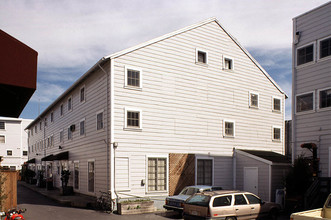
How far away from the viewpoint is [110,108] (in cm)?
1855

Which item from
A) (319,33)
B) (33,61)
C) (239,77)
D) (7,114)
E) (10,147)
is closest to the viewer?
(33,61)

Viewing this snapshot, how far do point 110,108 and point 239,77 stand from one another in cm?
1081

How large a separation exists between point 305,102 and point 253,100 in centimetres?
694

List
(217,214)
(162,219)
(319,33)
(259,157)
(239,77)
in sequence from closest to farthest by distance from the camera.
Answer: (217,214) < (162,219) < (319,33) < (259,157) < (239,77)

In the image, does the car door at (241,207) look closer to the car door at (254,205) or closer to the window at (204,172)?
the car door at (254,205)

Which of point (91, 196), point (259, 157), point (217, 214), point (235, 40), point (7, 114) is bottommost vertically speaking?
point (91, 196)

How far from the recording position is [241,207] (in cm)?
1367

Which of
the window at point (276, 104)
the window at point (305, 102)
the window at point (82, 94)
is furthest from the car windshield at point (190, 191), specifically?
the window at point (276, 104)

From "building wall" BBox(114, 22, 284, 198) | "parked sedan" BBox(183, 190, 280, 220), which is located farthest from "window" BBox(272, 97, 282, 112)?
"parked sedan" BBox(183, 190, 280, 220)

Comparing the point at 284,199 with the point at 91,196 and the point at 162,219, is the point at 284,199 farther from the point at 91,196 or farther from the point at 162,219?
the point at 91,196

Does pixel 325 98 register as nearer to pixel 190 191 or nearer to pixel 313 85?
pixel 313 85

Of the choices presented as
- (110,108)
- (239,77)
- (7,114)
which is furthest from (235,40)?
(7,114)

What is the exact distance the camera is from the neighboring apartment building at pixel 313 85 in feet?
56.1

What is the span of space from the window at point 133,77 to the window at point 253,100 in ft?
31.4
